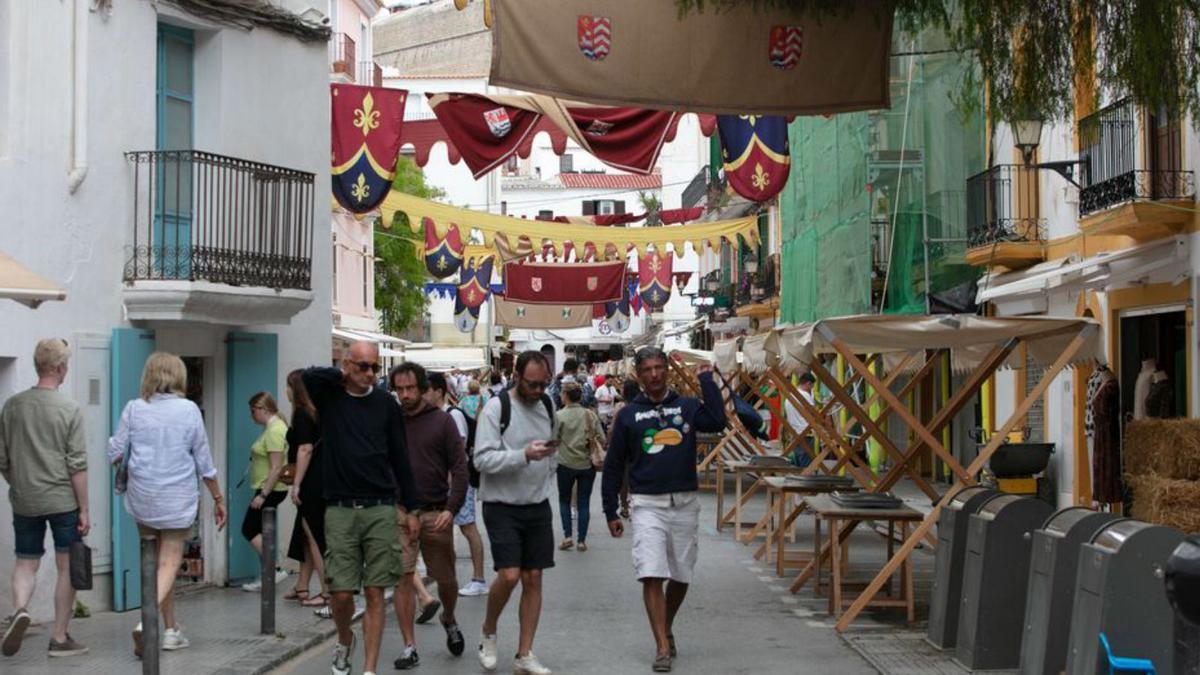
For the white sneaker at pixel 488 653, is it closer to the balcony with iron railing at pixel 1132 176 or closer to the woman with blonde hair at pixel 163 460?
the woman with blonde hair at pixel 163 460

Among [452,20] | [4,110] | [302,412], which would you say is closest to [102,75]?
[4,110]

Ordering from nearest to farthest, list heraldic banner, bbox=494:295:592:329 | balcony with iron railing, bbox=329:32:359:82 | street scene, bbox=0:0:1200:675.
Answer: street scene, bbox=0:0:1200:675
heraldic banner, bbox=494:295:592:329
balcony with iron railing, bbox=329:32:359:82

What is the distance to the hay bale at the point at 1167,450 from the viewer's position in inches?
415

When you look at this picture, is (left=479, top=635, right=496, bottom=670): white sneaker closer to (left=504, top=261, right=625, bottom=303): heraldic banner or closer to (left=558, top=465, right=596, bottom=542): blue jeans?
(left=558, top=465, right=596, bottom=542): blue jeans

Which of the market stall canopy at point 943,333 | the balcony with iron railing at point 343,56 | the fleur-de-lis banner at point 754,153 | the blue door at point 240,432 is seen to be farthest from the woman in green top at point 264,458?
the balcony with iron railing at point 343,56

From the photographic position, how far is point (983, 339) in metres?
11.8

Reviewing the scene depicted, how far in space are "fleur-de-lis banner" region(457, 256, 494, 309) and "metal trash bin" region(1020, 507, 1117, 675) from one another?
27.8 metres

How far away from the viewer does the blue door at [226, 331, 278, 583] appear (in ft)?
46.8

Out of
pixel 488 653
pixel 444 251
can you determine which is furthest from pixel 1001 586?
pixel 444 251

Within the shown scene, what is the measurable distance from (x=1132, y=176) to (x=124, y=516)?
11.4 metres

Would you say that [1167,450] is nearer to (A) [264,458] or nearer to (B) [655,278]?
(A) [264,458]

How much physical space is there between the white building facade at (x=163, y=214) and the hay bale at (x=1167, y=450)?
7.05m

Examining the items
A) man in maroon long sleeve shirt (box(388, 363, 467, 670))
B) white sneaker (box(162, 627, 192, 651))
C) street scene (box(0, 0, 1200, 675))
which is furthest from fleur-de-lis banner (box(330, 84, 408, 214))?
white sneaker (box(162, 627, 192, 651))

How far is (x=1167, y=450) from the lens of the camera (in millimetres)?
10711
